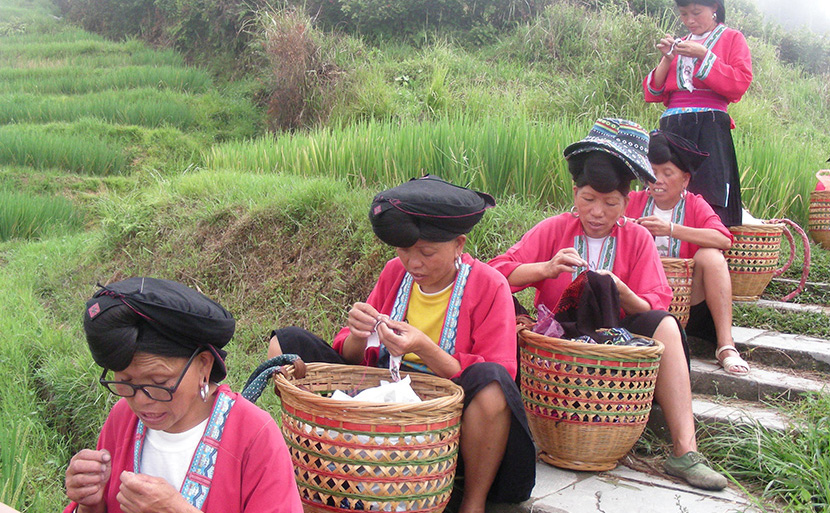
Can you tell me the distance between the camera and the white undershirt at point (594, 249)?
10.6 ft

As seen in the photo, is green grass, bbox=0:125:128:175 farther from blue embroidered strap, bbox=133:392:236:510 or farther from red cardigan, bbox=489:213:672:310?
blue embroidered strap, bbox=133:392:236:510

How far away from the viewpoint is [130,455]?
185 centimetres

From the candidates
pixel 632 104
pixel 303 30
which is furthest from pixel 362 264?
pixel 303 30

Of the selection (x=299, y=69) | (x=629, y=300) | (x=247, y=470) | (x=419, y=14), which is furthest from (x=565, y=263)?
(x=419, y=14)

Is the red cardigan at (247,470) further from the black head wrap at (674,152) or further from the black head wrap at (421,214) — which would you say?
the black head wrap at (674,152)

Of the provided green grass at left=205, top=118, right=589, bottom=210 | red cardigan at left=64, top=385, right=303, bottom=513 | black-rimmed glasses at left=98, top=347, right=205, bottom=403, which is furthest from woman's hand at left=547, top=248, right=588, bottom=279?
green grass at left=205, top=118, right=589, bottom=210

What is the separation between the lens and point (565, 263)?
292 cm

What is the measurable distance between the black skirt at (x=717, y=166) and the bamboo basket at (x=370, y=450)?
285cm

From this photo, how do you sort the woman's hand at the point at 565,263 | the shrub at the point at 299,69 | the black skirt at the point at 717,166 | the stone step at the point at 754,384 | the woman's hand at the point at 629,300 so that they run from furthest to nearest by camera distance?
the shrub at the point at 299,69 → the black skirt at the point at 717,166 → the stone step at the point at 754,384 → the woman's hand at the point at 629,300 → the woman's hand at the point at 565,263

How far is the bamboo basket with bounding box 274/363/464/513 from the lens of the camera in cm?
217

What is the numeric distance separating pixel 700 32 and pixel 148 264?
441 cm

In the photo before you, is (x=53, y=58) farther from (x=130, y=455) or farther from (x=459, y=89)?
(x=130, y=455)

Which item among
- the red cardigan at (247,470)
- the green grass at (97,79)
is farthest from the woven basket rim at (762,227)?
the green grass at (97,79)

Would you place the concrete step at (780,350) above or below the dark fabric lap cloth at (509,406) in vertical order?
below
